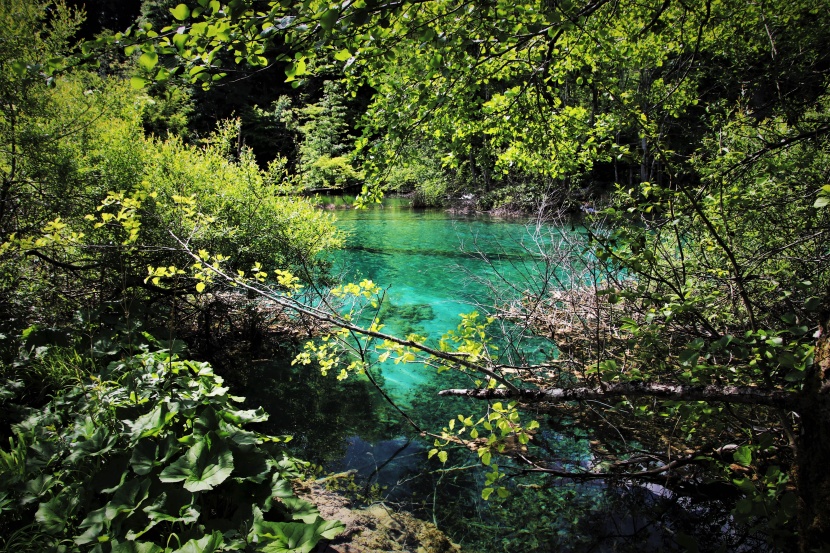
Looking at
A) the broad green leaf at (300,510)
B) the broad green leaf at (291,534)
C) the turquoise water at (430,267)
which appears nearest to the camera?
the broad green leaf at (291,534)

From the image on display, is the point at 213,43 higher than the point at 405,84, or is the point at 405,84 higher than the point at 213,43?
the point at 405,84

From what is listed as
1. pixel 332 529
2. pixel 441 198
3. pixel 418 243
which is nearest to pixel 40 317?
pixel 332 529

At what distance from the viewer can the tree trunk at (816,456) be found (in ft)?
4.72

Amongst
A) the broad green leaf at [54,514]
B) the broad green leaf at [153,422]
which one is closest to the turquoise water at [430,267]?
the broad green leaf at [153,422]

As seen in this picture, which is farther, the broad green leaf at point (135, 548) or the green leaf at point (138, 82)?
the broad green leaf at point (135, 548)

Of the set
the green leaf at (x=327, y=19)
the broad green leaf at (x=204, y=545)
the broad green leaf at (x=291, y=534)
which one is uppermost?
the green leaf at (x=327, y=19)

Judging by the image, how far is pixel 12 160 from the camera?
500cm

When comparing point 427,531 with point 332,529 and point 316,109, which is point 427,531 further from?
point 316,109

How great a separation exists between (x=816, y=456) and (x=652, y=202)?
161 cm

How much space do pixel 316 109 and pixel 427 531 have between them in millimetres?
30262

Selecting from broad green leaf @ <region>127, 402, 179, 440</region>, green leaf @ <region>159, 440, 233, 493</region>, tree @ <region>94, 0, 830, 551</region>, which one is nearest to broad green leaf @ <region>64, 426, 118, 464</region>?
broad green leaf @ <region>127, 402, 179, 440</region>

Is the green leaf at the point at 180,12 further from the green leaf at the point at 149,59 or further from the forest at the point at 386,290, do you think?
the green leaf at the point at 149,59

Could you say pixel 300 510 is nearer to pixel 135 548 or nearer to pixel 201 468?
pixel 201 468

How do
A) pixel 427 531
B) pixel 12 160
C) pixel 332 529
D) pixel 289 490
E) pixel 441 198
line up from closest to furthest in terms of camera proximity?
pixel 332 529 → pixel 289 490 → pixel 427 531 → pixel 12 160 → pixel 441 198
